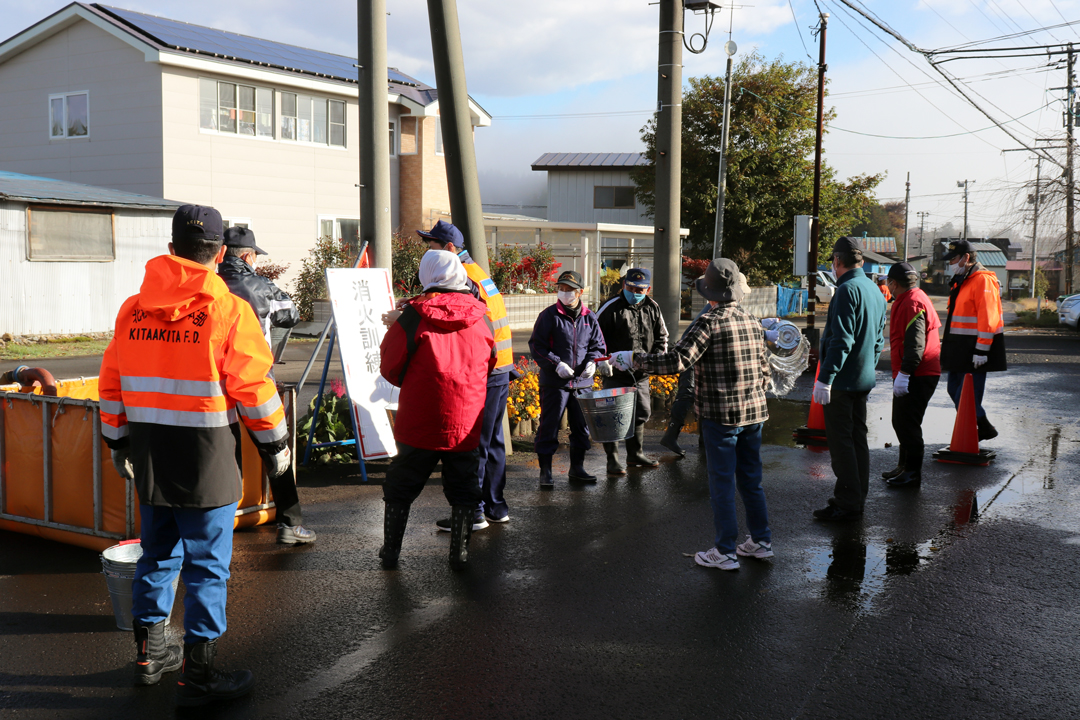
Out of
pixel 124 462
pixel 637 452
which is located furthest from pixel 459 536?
pixel 637 452

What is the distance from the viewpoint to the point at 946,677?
4.08 m

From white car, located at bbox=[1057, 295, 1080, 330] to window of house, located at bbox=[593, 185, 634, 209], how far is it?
21539mm

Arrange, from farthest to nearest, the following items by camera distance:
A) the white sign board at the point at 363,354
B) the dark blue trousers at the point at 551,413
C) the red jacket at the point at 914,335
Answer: the red jacket at the point at 914,335
the dark blue trousers at the point at 551,413
the white sign board at the point at 363,354

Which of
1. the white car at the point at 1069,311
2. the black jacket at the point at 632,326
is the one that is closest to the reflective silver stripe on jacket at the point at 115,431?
the black jacket at the point at 632,326

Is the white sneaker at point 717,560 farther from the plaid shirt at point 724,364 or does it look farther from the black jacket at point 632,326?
the black jacket at point 632,326

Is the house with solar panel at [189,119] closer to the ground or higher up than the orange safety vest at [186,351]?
higher up

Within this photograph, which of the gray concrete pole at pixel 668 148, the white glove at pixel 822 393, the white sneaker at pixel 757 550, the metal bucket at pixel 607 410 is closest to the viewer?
the white sneaker at pixel 757 550

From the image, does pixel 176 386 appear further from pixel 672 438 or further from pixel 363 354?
pixel 672 438

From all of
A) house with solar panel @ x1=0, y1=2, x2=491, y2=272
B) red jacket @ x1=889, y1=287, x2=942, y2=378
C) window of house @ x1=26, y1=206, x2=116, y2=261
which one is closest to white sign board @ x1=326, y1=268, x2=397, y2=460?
red jacket @ x1=889, y1=287, x2=942, y2=378

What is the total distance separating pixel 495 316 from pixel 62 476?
3006mm

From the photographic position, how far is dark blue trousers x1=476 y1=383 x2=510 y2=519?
616cm

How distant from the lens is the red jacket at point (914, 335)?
304 inches

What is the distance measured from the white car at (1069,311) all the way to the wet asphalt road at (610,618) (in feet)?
79.2

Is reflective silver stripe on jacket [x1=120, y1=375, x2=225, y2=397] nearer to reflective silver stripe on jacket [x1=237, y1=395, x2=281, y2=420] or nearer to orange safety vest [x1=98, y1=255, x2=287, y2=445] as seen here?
orange safety vest [x1=98, y1=255, x2=287, y2=445]
